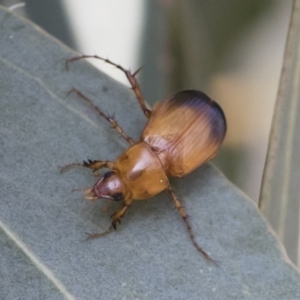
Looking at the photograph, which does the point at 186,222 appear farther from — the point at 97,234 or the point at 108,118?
the point at 108,118

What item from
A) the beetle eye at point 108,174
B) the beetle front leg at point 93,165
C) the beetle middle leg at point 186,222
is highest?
the beetle front leg at point 93,165

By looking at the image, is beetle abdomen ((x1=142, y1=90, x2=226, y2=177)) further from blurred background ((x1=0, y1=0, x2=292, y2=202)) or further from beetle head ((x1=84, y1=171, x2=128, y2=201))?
blurred background ((x1=0, y1=0, x2=292, y2=202))

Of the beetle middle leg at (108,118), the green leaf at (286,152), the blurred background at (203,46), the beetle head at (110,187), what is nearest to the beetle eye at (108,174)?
the beetle head at (110,187)

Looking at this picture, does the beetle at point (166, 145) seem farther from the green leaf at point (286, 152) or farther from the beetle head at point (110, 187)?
the green leaf at point (286, 152)

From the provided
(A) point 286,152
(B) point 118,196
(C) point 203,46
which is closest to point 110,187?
(B) point 118,196

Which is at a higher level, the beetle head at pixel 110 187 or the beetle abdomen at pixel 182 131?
the beetle abdomen at pixel 182 131

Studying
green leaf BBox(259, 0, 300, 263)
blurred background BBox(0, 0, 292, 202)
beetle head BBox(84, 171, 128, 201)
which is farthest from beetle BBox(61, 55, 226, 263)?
blurred background BBox(0, 0, 292, 202)

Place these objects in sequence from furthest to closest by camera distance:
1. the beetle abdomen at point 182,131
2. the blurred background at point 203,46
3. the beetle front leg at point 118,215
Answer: the blurred background at point 203,46, the beetle abdomen at point 182,131, the beetle front leg at point 118,215
